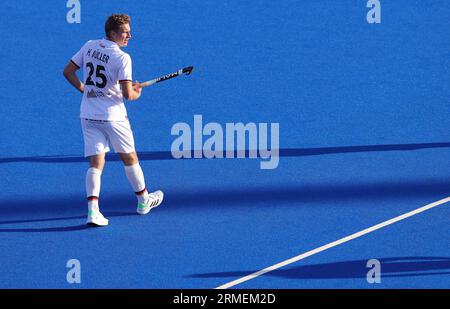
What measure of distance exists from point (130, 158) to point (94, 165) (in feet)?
1.10

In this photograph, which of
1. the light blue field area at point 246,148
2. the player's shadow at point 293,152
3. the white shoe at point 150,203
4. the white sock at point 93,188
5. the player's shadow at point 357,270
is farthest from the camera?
the player's shadow at point 293,152

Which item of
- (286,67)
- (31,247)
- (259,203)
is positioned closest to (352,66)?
(286,67)

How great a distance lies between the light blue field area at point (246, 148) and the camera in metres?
8.45

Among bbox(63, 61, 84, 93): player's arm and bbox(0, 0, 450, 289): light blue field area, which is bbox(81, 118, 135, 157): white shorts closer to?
bbox(63, 61, 84, 93): player's arm

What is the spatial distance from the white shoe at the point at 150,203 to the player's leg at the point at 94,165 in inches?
16.2

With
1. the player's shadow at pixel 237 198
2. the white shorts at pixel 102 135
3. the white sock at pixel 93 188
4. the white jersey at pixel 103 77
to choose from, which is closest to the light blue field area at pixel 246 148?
the player's shadow at pixel 237 198

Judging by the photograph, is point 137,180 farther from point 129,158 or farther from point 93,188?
point 93,188

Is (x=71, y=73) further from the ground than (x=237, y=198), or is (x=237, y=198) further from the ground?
(x=71, y=73)

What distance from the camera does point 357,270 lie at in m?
8.20

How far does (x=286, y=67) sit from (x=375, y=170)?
3282 millimetres

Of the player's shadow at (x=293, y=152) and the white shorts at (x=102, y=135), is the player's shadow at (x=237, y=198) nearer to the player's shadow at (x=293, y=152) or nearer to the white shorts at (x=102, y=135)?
the white shorts at (x=102, y=135)

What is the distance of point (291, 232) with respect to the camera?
9039 mm

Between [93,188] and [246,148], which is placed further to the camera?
[246,148]

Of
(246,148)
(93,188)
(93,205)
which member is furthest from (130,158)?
(246,148)
